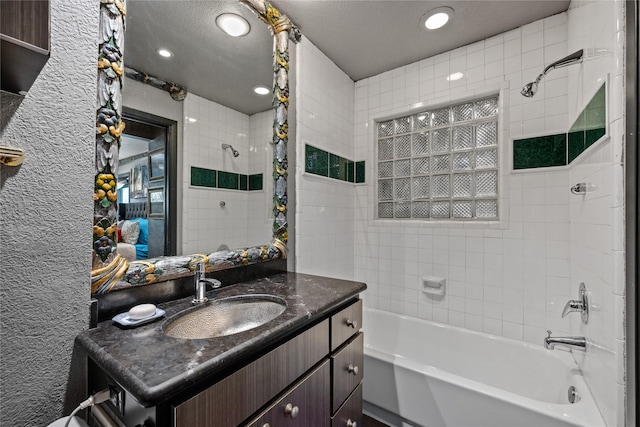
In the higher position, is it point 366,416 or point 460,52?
point 460,52

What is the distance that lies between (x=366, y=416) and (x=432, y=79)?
2.38 meters

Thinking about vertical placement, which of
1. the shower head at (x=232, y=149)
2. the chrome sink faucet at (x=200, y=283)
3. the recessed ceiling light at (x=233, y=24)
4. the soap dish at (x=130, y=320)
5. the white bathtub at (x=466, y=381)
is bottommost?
the white bathtub at (x=466, y=381)

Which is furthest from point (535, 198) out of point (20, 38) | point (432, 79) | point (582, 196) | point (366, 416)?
point (20, 38)

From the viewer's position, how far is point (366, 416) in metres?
1.71

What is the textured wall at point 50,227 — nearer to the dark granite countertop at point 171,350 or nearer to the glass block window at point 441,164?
the dark granite countertop at point 171,350

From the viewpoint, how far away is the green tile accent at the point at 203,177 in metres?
1.24

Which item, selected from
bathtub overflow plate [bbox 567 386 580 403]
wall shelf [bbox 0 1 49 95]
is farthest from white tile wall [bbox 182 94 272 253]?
bathtub overflow plate [bbox 567 386 580 403]

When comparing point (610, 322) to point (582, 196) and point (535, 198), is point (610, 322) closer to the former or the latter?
point (582, 196)

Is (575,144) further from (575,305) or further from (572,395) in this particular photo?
(572,395)

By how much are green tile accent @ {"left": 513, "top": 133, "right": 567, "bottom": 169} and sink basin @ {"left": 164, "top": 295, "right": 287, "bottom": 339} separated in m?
1.77

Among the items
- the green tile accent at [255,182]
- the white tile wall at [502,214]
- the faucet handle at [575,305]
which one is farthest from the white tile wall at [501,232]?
the green tile accent at [255,182]

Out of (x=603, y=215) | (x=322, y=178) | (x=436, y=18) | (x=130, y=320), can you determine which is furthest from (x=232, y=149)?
(x=603, y=215)

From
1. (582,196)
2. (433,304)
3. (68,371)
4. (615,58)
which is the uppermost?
(615,58)

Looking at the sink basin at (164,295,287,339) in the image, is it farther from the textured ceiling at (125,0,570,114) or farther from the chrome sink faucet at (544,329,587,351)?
the chrome sink faucet at (544,329,587,351)
